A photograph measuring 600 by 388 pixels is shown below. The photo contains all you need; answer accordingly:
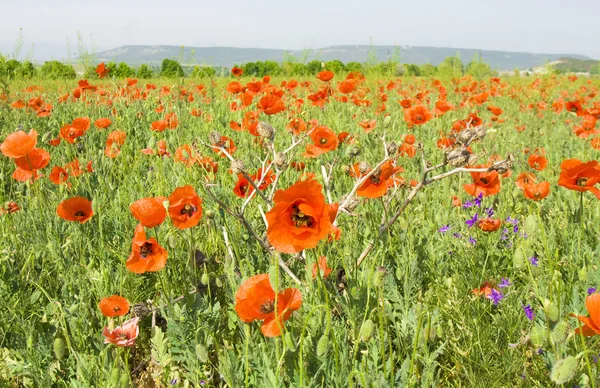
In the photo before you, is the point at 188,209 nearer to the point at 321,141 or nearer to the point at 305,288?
the point at 305,288

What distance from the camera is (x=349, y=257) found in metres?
1.98

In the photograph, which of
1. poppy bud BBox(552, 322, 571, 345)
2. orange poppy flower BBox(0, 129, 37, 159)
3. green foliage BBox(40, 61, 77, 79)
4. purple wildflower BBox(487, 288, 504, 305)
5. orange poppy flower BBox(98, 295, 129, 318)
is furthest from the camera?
green foliage BBox(40, 61, 77, 79)

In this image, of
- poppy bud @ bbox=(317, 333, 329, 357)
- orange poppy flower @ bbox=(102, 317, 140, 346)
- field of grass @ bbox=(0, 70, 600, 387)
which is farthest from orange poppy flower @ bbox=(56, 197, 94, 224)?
poppy bud @ bbox=(317, 333, 329, 357)

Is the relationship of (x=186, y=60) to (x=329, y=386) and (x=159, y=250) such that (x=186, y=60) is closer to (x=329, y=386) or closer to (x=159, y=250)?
Answer: (x=159, y=250)

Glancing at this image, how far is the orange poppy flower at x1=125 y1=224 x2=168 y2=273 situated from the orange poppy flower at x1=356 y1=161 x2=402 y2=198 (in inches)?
27.9

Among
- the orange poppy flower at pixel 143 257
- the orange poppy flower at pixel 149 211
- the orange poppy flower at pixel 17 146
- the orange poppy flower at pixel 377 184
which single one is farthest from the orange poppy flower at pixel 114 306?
the orange poppy flower at pixel 17 146

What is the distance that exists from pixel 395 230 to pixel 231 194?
38.8 inches

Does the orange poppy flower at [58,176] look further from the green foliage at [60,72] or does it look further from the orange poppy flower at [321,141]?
the green foliage at [60,72]

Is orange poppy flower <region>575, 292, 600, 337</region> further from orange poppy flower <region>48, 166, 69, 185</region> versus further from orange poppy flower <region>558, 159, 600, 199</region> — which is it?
orange poppy flower <region>48, 166, 69, 185</region>

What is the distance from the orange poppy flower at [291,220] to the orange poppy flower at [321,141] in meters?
1.34

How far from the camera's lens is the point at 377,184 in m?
1.72

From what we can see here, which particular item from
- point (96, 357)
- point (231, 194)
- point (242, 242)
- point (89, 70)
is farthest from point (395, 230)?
point (89, 70)

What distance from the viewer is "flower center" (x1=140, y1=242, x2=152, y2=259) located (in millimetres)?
1585

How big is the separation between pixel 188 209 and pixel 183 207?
1.4 inches
